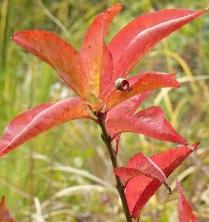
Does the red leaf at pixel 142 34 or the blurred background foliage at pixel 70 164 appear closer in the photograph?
the red leaf at pixel 142 34

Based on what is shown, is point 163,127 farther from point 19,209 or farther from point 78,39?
point 78,39

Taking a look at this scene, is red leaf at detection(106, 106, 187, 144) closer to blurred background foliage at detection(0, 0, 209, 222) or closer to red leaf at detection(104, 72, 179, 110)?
red leaf at detection(104, 72, 179, 110)

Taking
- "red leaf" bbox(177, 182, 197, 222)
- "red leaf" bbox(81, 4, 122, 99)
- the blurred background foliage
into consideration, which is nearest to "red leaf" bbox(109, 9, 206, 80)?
"red leaf" bbox(81, 4, 122, 99)

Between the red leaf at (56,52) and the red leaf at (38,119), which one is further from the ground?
the red leaf at (56,52)

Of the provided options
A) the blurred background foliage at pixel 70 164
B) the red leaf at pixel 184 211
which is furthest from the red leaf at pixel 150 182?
the blurred background foliage at pixel 70 164

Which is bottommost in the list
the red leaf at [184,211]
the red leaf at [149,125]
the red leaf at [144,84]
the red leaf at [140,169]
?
the red leaf at [184,211]

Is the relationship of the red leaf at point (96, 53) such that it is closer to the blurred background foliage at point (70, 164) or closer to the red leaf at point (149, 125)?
the red leaf at point (149, 125)
